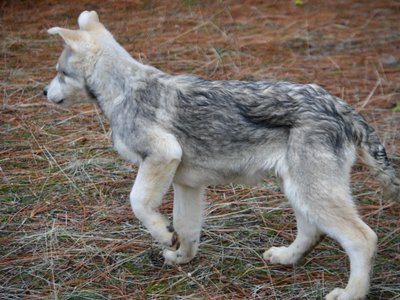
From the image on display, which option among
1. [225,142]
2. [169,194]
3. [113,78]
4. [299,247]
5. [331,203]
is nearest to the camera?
[331,203]

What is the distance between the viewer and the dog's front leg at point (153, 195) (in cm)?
456

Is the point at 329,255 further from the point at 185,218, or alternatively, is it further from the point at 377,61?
the point at 377,61

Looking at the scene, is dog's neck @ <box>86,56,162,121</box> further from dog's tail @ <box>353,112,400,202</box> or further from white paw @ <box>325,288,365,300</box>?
white paw @ <box>325,288,365,300</box>

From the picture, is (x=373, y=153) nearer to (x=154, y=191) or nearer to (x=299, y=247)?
(x=299, y=247)

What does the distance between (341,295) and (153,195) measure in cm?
143

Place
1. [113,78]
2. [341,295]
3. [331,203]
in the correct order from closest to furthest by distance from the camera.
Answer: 1. [331,203]
2. [341,295]
3. [113,78]

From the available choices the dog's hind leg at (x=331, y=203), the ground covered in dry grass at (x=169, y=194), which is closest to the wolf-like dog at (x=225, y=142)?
the dog's hind leg at (x=331, y=203)

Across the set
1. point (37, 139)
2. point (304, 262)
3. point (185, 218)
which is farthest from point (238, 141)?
point (37, 139)

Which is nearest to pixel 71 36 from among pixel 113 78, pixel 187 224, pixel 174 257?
pixel 113 78

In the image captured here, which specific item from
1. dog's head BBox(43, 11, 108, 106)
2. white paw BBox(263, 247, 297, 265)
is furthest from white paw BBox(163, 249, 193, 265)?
dog's head BBox(43, 11, 108, 106)

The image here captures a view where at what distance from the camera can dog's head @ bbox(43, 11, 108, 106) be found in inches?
193

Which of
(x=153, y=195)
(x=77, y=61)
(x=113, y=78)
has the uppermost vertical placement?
(x=77, y=61)

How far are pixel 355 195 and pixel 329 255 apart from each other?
1012 millimetres

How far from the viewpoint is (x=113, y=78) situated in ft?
15.9
